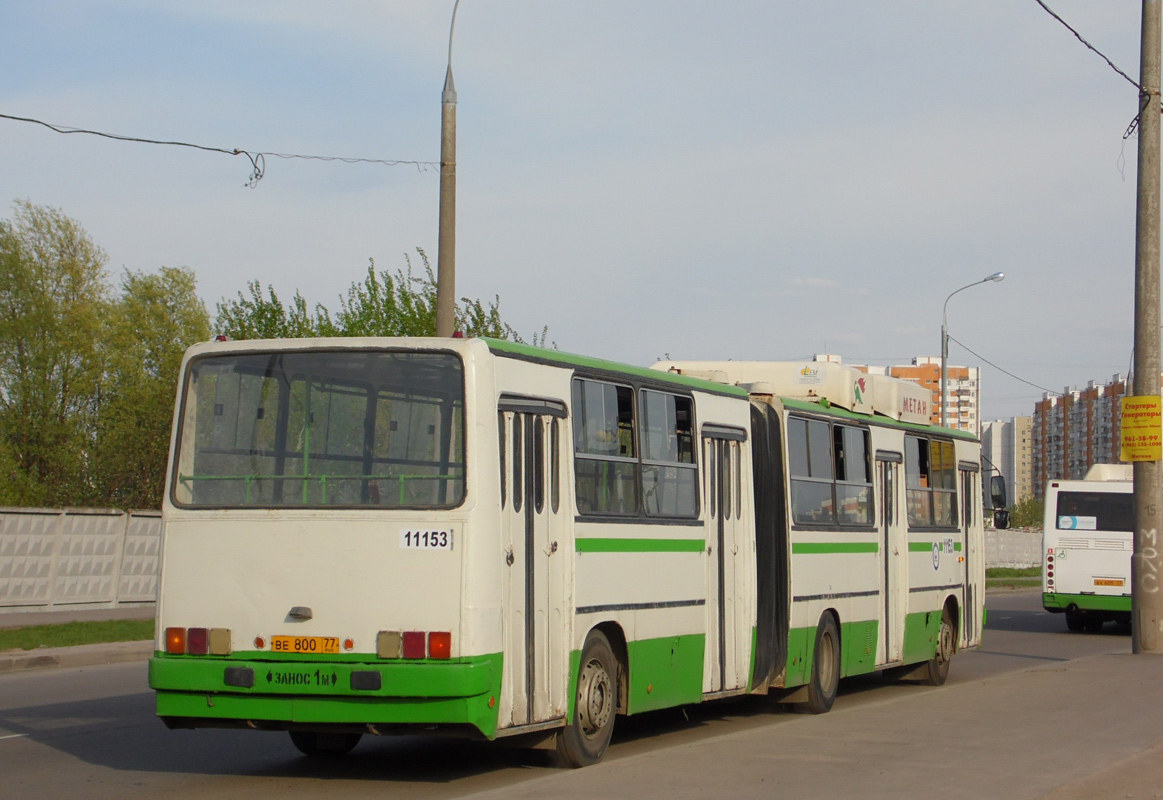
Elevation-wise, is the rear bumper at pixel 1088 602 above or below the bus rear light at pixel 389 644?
below

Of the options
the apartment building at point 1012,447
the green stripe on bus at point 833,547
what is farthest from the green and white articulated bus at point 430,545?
the apartment building at point 1012,447

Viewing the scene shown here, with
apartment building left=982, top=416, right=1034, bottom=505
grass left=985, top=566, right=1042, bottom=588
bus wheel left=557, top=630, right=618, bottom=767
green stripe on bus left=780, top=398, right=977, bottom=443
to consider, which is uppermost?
apartment building left=982, top=416, right=1034, bottom=505

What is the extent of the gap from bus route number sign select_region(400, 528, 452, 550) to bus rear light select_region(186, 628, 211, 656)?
4.61 feet

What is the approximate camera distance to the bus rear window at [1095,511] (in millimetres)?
27453

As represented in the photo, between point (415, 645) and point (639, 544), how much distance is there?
8.04ft

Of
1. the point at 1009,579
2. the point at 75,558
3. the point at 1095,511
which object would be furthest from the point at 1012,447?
the point at 75,558

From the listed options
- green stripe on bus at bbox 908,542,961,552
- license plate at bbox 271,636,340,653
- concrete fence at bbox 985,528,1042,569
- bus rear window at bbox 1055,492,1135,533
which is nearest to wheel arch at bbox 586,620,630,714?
license plate at bbox 271,636,340,653

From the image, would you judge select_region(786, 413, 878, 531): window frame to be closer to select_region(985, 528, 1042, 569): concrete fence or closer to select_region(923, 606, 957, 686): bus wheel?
select_region(923, 606, 957, 686): bus wheel

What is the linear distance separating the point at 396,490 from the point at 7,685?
9108 mm

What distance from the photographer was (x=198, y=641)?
352 inches

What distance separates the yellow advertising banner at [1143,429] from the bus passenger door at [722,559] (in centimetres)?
843

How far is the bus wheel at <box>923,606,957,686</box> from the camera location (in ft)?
55.8

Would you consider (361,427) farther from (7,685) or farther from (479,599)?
(7,685)

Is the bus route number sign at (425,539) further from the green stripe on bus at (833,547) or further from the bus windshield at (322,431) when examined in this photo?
the green stripe on bus at (833,547)
